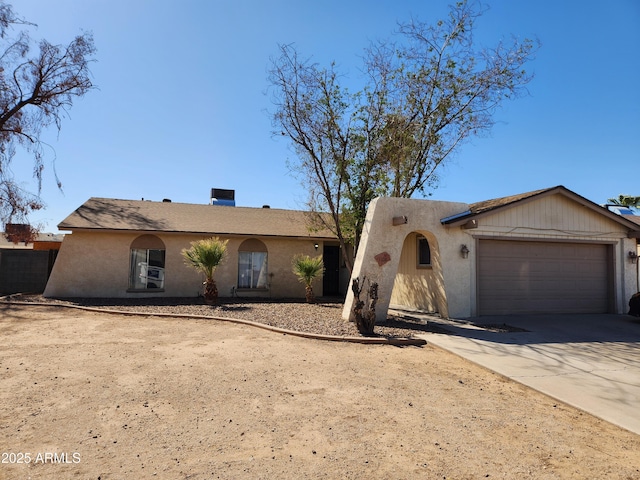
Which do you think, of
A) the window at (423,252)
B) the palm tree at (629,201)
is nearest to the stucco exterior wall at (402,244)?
the window at (423,252)

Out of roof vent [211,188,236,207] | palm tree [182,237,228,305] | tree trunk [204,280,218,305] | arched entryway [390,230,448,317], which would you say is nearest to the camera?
arched entryway [390,230,448,317]

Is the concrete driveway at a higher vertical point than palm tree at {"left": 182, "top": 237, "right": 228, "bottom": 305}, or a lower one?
lower

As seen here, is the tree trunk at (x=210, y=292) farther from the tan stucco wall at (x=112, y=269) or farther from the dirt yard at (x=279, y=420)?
the dirt yard at (x=279, y=420)

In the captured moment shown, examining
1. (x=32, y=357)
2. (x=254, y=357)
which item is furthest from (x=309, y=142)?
(x=32, y=357)

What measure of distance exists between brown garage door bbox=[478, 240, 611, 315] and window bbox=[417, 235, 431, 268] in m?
1.88

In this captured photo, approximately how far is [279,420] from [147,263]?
41.9ft

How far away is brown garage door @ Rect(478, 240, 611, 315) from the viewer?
36.7ft

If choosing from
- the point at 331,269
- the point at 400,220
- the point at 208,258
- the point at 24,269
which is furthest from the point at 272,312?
the point at 24,269

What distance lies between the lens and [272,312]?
11305mm

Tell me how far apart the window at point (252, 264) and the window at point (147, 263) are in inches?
121

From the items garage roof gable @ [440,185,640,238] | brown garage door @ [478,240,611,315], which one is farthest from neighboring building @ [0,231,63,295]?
brown garage door @ [478,240,611,315]

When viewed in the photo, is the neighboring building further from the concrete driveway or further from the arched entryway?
the concrete driveway

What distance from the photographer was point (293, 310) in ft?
39.0

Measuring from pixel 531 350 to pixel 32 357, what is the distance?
8869 millimetres
